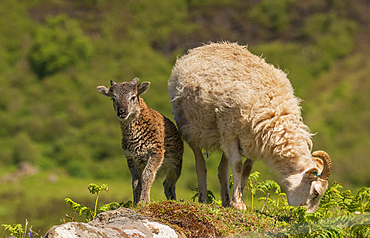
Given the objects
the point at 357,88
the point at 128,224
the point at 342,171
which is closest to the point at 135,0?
the point at 357,88

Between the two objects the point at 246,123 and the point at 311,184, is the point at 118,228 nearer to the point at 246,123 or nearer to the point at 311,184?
the point at 246,123

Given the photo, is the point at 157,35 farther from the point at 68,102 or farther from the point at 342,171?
the point at 342,171

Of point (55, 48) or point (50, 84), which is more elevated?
point (55, 48)

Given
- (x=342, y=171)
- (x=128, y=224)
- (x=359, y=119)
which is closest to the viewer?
(x=128, y=224)

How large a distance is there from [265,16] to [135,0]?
1317 cm

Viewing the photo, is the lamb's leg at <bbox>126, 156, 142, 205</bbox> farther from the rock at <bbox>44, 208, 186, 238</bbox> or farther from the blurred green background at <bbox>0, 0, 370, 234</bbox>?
the blurred green background at <bbox>0, 0, 370, 234</bbox>

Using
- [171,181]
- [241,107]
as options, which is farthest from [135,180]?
[241,107]

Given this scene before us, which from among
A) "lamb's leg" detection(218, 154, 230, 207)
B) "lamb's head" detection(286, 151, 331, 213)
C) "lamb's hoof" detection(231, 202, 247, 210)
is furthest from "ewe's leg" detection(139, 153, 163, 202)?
"lamb's head" detection(286, 151, 331, 213)

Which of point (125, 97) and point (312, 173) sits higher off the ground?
point (125, 97)

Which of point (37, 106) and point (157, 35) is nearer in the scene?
point (37, 106)

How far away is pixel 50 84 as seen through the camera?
39656 millimetres

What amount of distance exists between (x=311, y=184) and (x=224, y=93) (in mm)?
2173

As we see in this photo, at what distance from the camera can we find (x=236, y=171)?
829cm

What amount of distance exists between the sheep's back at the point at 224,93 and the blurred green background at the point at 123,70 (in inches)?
795
